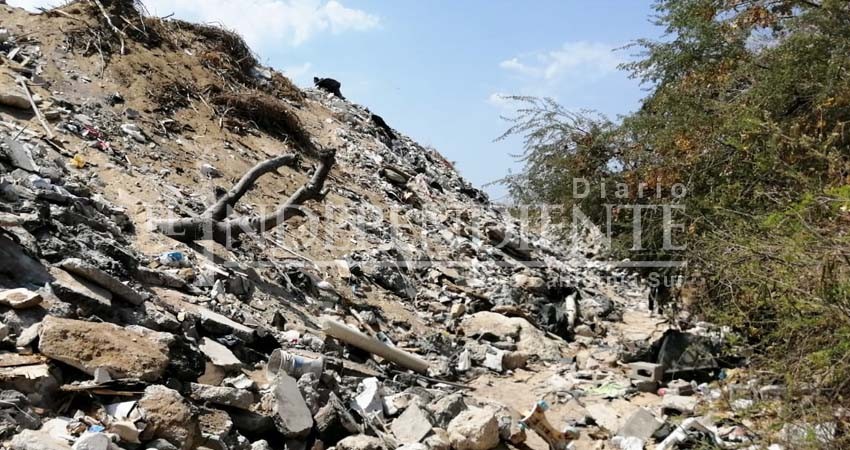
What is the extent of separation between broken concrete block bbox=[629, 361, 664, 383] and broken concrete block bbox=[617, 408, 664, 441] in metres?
1.35

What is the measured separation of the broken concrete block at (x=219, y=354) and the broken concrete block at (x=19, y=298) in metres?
1.00

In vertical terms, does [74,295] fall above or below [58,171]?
below

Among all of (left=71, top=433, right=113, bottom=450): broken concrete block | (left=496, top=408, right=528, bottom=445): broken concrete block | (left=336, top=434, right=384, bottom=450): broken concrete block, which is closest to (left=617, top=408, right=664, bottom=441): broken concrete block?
(left=496, top=408, right=528, bottom=445): broken concrete block

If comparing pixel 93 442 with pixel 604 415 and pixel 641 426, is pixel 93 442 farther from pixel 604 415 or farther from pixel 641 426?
pixel 604 415

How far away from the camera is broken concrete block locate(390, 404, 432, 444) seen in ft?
13.5

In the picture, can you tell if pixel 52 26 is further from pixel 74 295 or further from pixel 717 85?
pixel 717 85

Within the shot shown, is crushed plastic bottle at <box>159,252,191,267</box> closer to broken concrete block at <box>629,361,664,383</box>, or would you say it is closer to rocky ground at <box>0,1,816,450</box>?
rocky ground at <box>0,1,816,450</box>

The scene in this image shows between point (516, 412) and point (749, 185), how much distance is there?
101 inches

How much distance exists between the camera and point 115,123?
7.86 m

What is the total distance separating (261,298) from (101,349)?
2519 mm

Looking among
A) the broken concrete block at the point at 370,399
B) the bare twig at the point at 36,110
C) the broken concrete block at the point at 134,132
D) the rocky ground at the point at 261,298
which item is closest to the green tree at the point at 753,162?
the rocky ground at the point at 261,298

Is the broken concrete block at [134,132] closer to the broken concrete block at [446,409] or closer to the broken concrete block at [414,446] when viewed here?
the broken concrete block at [446,409]


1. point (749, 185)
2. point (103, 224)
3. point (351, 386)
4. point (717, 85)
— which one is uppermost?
point (717, 85)

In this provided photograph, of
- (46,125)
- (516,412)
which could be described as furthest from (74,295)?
(46,125)
